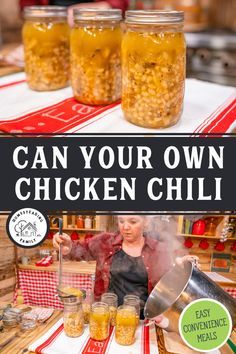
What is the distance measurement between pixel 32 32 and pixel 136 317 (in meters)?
0.58

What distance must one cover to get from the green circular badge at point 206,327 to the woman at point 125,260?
9 cm

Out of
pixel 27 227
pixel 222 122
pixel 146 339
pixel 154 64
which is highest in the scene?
pixel 154 64

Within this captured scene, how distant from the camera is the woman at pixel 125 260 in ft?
2.69

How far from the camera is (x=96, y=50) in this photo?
0.81 metres

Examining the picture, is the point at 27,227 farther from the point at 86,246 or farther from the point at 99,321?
the point at 99,321

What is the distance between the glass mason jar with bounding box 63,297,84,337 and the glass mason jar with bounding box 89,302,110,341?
0.02 meters

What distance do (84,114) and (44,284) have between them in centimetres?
32

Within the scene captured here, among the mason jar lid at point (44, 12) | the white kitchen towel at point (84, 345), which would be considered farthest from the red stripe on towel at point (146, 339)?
the mason jar lid at point (44, 12)

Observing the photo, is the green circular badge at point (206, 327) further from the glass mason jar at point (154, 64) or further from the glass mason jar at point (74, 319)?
the glass mason jar at point (154, 64)

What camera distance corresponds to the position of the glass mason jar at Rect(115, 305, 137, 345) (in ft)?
2.72

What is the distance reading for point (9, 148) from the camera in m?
0.73

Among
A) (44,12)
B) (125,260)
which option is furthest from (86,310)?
(44,12)

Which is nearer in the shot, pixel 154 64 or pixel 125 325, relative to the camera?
pixel 154 64

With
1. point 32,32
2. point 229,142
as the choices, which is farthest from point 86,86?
point 229,142
